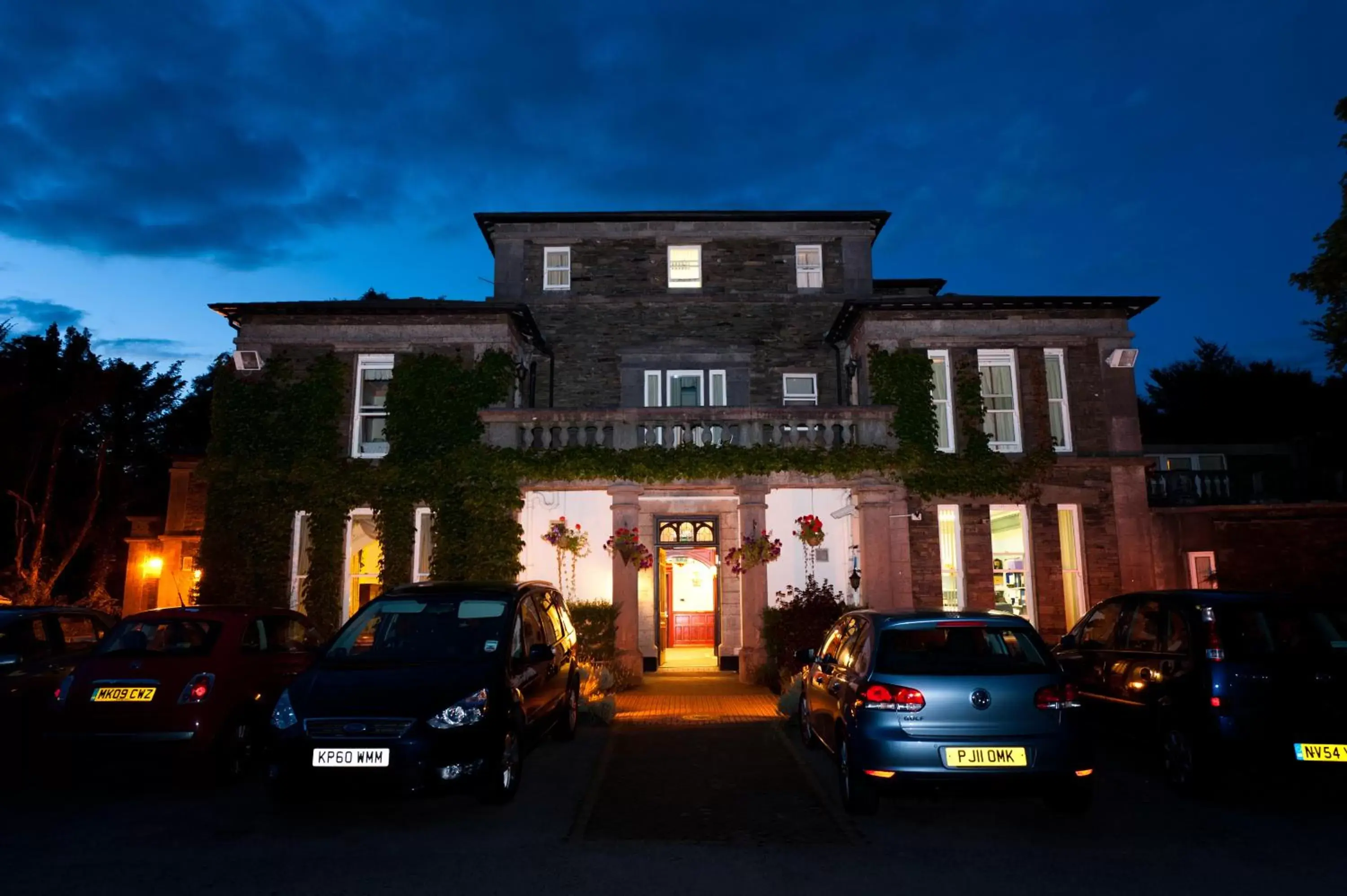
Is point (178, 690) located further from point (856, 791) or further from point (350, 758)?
point (856, 791)

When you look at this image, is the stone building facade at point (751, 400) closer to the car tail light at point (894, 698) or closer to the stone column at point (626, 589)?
the stone column at point (626, 589)

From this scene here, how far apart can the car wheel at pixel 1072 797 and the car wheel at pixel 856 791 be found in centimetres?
133

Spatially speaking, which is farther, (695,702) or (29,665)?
(695,702)

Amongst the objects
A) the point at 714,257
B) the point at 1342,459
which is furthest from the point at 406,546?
the point at 1342,459

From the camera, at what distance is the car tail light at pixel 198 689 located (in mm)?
7305

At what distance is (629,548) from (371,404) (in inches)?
270

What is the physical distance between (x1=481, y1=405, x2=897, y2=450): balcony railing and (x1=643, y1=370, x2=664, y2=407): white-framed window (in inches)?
→ 142

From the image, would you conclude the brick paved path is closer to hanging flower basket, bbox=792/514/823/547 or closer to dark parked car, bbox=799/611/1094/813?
hanging flower basket, bbox=792/514/823/547

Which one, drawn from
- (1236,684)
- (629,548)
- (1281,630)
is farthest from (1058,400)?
(1236,684)

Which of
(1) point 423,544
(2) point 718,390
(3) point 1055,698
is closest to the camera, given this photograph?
(3) point 1055,698

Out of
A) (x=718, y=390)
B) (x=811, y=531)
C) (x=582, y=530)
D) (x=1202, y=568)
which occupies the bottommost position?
(x=1202, y=568)

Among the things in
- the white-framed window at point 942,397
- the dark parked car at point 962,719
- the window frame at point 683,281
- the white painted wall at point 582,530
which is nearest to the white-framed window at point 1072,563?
the white-framed window at point 942,397

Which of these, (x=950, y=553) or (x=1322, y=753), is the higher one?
(x=950, y=553)

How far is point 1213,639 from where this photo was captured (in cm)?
688
